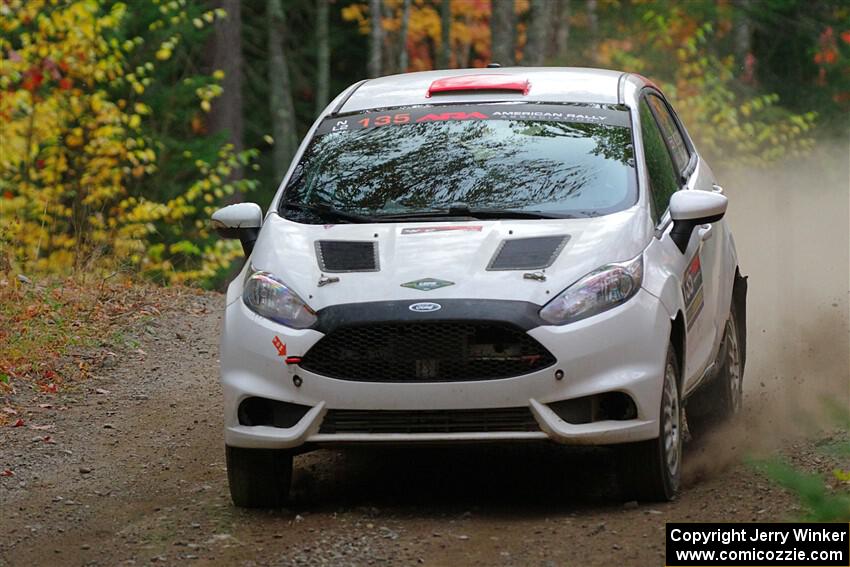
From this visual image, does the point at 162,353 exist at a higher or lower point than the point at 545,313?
lower

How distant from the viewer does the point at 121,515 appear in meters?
7.20

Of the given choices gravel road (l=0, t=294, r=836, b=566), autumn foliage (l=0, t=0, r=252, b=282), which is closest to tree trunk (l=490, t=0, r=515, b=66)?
autumn foliage (l=0, t=0, r=252, b=282)

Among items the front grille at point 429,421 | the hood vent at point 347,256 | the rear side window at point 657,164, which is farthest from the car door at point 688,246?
the hood vent at point 347,256

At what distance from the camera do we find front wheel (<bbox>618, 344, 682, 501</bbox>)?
6641 mm

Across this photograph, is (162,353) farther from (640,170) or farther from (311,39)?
(311,39)

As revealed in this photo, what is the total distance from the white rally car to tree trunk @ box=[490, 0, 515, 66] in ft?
55.9

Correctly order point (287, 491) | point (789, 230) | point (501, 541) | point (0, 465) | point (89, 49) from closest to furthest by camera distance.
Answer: point (501, 541)
point (287, 491)
point (0, 465)
point (89, 49)
point (789, 230)

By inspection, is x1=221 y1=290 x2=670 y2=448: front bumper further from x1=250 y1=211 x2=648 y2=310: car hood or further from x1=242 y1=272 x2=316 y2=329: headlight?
x1=250 y1=211 x2=648 y2=310: car hood

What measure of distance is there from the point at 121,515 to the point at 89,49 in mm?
11232

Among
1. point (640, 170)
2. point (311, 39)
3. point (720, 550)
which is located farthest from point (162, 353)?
point (311, 39)

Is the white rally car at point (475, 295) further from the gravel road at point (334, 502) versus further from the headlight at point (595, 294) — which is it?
the gravel road at point (334, 502)

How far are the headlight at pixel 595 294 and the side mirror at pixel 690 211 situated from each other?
2.35 ft

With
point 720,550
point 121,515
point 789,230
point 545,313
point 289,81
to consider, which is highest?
point 545,313

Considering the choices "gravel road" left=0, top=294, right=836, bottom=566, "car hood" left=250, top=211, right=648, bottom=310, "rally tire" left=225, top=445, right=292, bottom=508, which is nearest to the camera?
"gravel road" left=0, top=294, right=836, bottom=566
